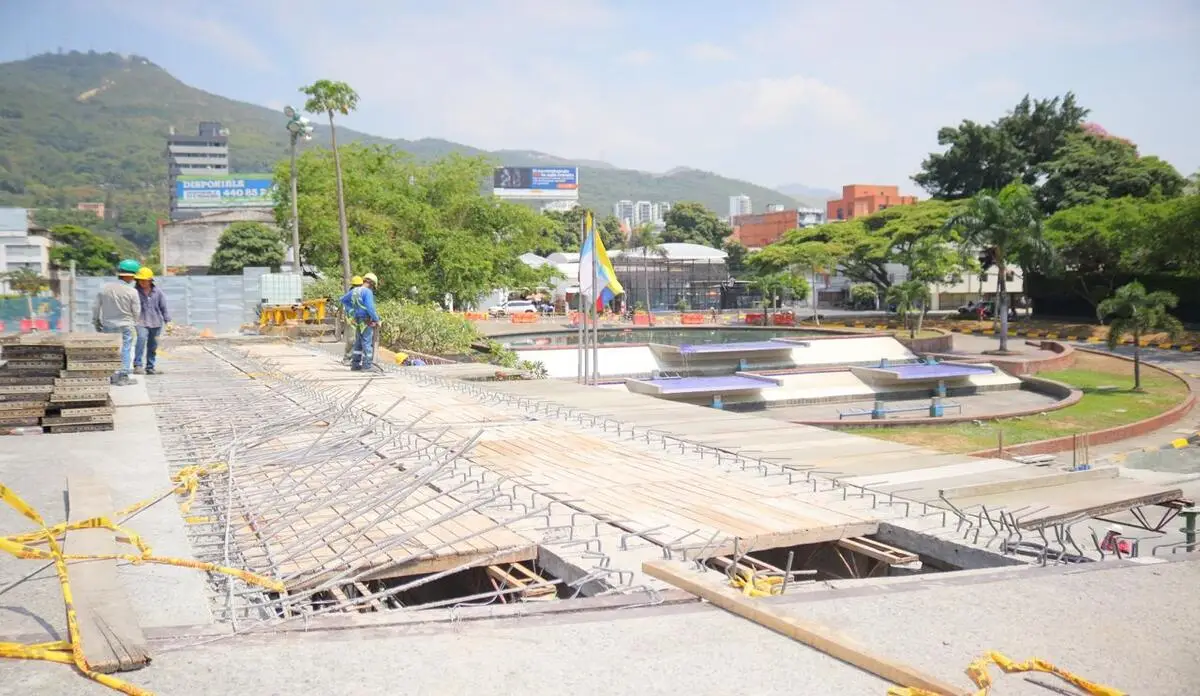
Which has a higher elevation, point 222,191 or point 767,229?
point 222,191

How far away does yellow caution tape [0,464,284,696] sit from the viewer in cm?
396

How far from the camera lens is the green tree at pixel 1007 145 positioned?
62875 mm

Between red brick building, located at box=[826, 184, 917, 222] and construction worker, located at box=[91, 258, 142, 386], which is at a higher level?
red brick building, located at box=[826, 184, 917, 222]

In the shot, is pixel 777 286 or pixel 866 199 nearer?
pixel 777 286

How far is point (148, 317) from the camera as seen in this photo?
46.8 feet

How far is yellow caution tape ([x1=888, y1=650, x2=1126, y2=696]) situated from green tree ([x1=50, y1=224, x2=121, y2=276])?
88.4 m

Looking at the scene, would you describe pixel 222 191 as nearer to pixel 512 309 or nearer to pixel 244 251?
pixel 244 251

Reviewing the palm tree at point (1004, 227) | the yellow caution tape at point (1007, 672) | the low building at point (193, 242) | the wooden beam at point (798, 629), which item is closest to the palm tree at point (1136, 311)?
the palm tree at point (1004, 227)

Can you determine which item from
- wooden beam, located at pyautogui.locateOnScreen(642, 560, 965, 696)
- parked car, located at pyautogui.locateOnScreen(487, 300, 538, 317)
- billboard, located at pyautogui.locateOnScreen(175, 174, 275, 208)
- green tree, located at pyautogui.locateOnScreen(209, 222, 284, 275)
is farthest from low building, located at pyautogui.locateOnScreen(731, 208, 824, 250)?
wooden beam, located at pyautogui.locateOnScreen(642, 560, 965, 696)

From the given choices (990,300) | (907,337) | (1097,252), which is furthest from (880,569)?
(990,300)

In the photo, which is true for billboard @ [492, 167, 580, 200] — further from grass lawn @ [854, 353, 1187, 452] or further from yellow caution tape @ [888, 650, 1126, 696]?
yellow caution tape @ [888, 650, 1126, 696]

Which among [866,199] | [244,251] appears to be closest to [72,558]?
[244,251]

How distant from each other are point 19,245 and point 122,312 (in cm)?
7223

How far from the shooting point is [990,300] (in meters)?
62.3
